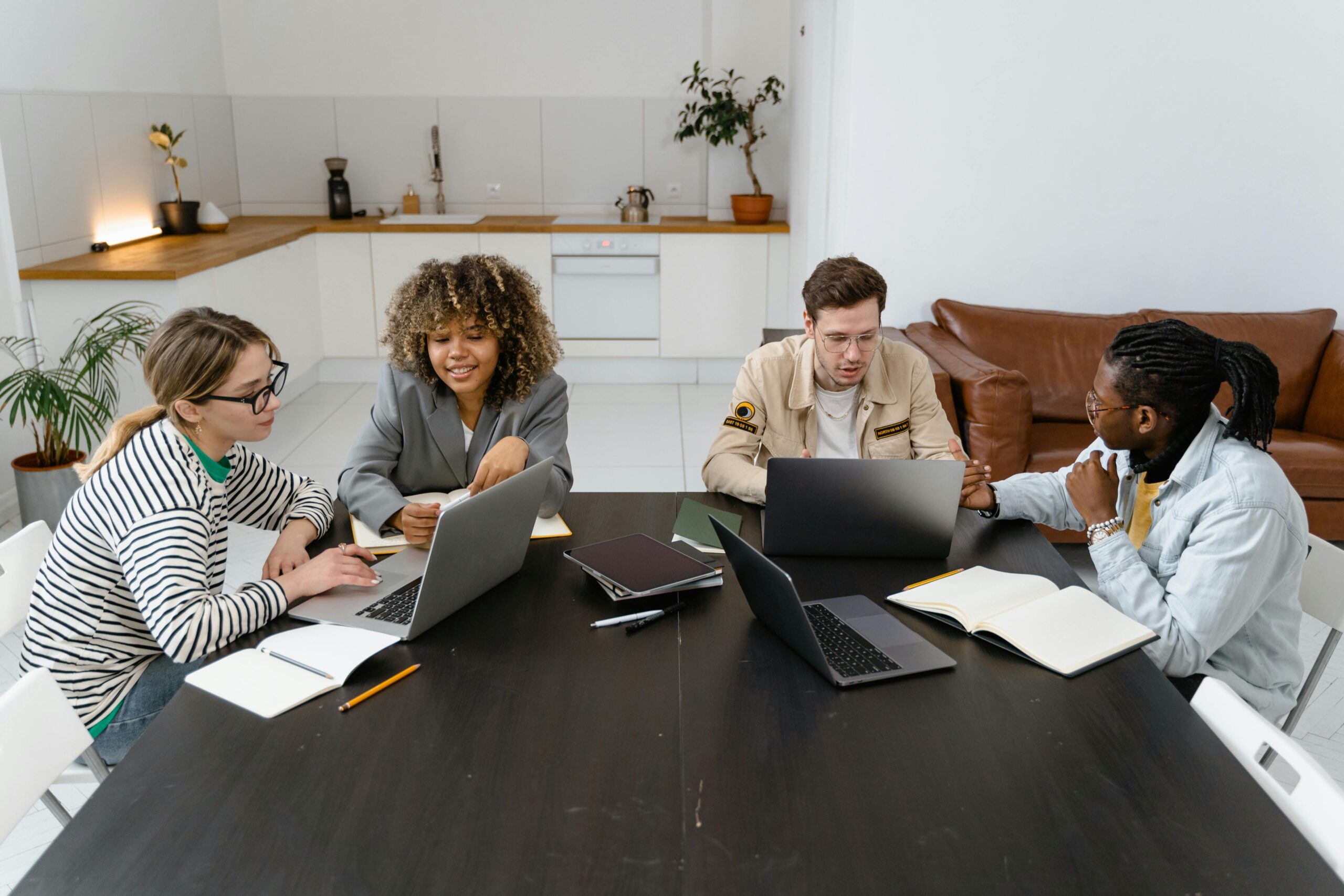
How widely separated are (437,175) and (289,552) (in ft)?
15.4

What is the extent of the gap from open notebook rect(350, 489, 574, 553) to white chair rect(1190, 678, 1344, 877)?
1.06 meters

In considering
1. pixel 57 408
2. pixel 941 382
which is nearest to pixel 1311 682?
pixel 941 382

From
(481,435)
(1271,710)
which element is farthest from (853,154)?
(1271,710)

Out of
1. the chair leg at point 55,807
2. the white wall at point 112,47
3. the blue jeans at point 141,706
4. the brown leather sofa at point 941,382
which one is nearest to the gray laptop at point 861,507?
the blue jeans at point 141,706

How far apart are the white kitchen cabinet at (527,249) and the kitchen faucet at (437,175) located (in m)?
0.66

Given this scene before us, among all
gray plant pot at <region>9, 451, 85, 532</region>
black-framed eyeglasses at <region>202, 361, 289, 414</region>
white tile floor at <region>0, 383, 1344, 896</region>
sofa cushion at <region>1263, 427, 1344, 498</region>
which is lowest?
white tile floor at <region>0, 383, 1344, 896</region>

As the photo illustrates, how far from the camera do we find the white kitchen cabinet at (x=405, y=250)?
5578 mm

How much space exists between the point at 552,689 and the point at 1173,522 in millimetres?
1072

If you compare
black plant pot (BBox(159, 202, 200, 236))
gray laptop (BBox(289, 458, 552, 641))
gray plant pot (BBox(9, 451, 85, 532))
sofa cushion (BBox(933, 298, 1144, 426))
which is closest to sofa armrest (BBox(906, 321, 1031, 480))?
sofa cushion (BBox(933, 298, 1144, 426))

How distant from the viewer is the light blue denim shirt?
1.60 m

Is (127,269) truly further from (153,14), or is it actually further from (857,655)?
(857,655)

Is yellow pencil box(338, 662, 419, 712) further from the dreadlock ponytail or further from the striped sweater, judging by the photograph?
the dreadlock ponytail

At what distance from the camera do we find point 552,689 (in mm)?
1374

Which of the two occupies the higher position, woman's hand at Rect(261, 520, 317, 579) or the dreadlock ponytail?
the dreadlock ponytail
